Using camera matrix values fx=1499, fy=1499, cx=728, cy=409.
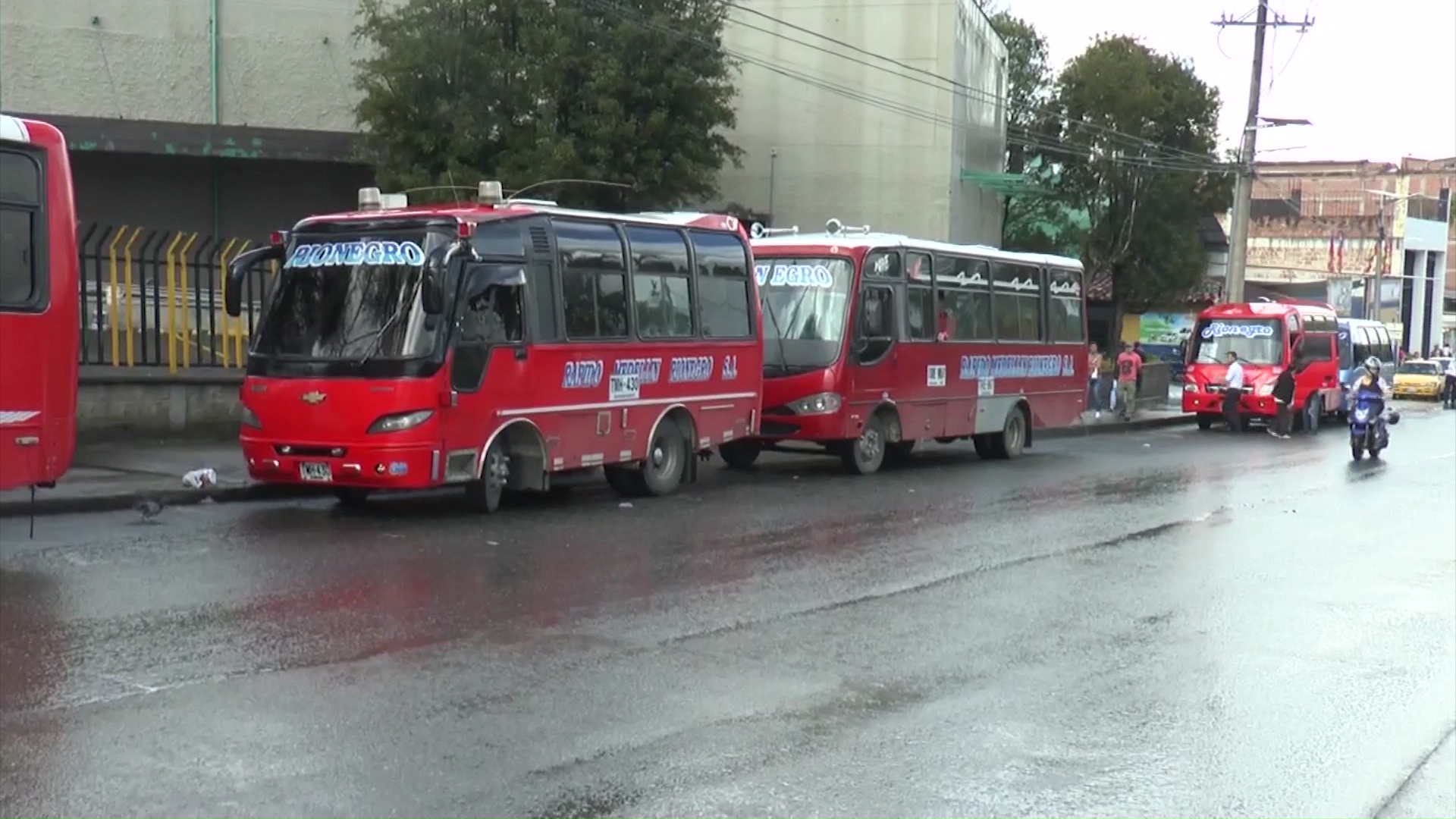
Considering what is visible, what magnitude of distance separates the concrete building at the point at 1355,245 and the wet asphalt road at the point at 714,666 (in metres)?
62.0

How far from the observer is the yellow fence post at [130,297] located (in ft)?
57.7

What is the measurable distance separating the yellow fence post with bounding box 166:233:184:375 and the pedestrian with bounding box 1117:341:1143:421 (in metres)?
22.9

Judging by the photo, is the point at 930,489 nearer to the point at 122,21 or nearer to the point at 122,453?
the point at 122,453

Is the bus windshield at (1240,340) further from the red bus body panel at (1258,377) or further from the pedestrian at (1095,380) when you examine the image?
the pedestrian at (1095,380)

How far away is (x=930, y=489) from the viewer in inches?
711

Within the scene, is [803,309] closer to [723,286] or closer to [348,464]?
[723,286]

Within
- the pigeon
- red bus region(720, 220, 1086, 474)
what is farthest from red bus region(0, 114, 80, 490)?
red bus region(720, 220, 1086, 474)

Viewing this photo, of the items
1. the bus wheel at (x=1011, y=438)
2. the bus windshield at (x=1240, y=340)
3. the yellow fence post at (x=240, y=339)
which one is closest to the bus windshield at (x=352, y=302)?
the yellow fence post at (x=240, y=339)

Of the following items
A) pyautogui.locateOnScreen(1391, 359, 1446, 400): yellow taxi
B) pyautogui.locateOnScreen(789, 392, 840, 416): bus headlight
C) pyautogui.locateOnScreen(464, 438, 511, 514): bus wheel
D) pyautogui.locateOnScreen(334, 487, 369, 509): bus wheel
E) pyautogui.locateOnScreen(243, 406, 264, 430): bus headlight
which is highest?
pyautogui.locateOnScreen(243, 406, 264, 430): bus headlight

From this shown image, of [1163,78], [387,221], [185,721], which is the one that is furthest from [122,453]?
[1163,78]

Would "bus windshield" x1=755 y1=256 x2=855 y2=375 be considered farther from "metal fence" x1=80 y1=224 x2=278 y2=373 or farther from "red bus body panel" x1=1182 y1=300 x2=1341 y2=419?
"red bus body panel" x1=1182 y1=300 x2=1341 y2=419

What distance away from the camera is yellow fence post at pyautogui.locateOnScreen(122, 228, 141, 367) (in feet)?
57.7

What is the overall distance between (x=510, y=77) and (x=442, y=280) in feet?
42.2

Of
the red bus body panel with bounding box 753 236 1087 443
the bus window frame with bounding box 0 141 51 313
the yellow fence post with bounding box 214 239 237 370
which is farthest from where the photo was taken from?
the yellow fence post with bounding box 214 239 237 370
